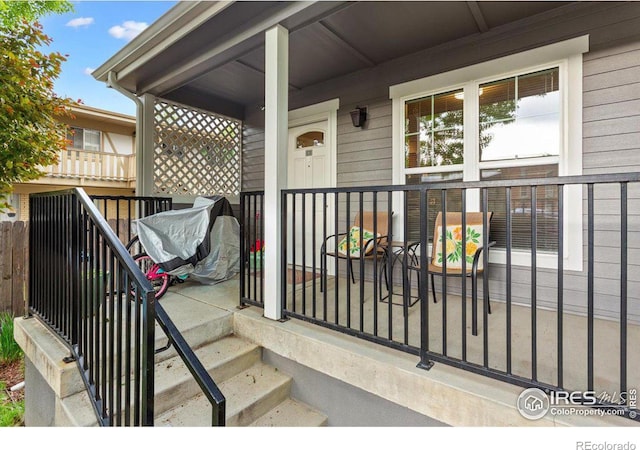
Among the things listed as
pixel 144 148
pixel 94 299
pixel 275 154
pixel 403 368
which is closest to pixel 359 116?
pixel 275 154

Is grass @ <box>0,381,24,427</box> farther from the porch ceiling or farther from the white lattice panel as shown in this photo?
the porch ceiling

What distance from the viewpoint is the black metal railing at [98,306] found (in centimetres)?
120

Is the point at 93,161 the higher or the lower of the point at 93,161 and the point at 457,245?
the higher

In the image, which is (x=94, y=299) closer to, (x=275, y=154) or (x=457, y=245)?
(x=275, y=154)

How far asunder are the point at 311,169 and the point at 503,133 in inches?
92.7

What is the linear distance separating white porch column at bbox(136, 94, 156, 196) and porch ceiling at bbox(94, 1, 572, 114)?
0.22m

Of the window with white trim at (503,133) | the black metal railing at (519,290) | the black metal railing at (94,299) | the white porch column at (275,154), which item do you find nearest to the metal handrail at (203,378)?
the black metal railing at (94,299)

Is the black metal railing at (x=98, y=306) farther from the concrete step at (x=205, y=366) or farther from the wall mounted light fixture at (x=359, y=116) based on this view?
the wall mounted light fixture at (x=359, y=116)

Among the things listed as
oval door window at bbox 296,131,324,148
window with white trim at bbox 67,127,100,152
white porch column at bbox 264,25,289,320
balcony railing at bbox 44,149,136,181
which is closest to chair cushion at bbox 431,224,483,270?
white porch column at bbox 264,25,289,320

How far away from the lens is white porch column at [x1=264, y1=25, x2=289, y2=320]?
252cm

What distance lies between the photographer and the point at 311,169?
14.5ft

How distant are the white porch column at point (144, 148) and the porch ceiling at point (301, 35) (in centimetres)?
22

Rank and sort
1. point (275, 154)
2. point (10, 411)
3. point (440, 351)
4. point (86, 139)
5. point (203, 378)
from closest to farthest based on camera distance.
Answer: point (203, 378)
point (440, 351)
point (275, 154)
point (10, 411)
point (86, 139)
